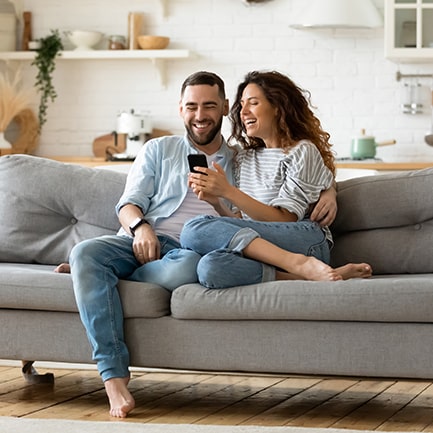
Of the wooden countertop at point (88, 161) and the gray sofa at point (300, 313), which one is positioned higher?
the wooden countertop at point (88, 161)

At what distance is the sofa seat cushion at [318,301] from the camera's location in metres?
2.82

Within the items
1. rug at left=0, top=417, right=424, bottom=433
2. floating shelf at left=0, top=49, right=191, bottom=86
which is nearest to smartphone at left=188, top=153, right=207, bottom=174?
rug at left=0, top=417, right=424, bottom=433

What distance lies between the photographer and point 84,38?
6.48 m

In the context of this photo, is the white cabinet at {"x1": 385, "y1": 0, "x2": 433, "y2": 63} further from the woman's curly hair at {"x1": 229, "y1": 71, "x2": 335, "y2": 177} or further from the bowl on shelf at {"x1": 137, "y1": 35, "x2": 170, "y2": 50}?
the woman's curly hair at {"x1": 229, "y1": 71, "x2": 335, "y2": 177}

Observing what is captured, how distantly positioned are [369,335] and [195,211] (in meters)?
0.88

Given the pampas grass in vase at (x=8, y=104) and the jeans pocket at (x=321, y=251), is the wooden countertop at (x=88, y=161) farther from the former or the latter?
the jeans pocket at (x=321, y=251)

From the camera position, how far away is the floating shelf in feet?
20.7

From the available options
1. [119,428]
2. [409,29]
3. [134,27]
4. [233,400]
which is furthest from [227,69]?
[119,428]

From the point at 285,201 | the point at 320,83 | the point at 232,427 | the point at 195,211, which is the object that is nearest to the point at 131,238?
the point at 195,211

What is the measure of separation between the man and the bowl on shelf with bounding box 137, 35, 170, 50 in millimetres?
2850

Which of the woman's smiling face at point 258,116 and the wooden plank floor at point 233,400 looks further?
the woman's smiling face at point 258,116

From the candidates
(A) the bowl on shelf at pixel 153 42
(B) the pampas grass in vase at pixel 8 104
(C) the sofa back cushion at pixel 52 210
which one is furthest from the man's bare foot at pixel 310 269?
(B) the pampas grass in vase at pixel 8 104

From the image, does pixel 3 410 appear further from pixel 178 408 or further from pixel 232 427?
pixel 232 427

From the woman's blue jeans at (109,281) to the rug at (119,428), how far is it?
8.8 inches
